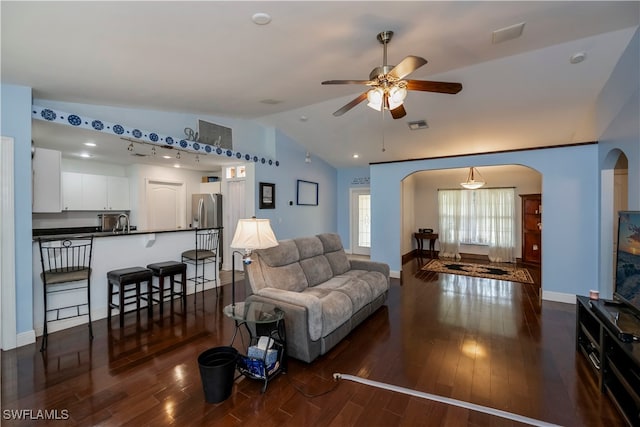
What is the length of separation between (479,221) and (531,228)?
1.14m

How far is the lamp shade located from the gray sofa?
0.43 meters

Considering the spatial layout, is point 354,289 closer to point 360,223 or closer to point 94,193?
point 360,223

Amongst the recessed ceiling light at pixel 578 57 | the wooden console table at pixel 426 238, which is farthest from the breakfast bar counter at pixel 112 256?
the wooden console table at pixel 426 238

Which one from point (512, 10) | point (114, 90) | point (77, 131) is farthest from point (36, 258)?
point (512, 10)

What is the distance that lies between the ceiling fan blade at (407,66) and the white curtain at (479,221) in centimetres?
655

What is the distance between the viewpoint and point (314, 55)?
2.67m

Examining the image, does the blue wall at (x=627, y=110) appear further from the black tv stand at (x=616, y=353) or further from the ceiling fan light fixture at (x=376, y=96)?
the ceiling fan light fixture at (x=376, y=96)

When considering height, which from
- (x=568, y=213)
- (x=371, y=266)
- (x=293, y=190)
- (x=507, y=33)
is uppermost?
(x=507, y=33)

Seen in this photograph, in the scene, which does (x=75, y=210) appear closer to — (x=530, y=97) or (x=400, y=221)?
(x=400, y=221)

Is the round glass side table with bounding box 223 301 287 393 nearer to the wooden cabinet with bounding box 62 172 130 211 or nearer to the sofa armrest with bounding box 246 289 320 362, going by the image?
the sofa armrest with bounding box 246 289 320 362

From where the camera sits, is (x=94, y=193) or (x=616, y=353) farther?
(x=94, y=193)

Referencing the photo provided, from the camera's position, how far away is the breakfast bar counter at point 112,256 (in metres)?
2.98

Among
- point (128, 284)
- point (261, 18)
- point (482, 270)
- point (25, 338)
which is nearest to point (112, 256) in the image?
point (128, 284)

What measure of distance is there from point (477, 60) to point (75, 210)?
6830 millimetres
